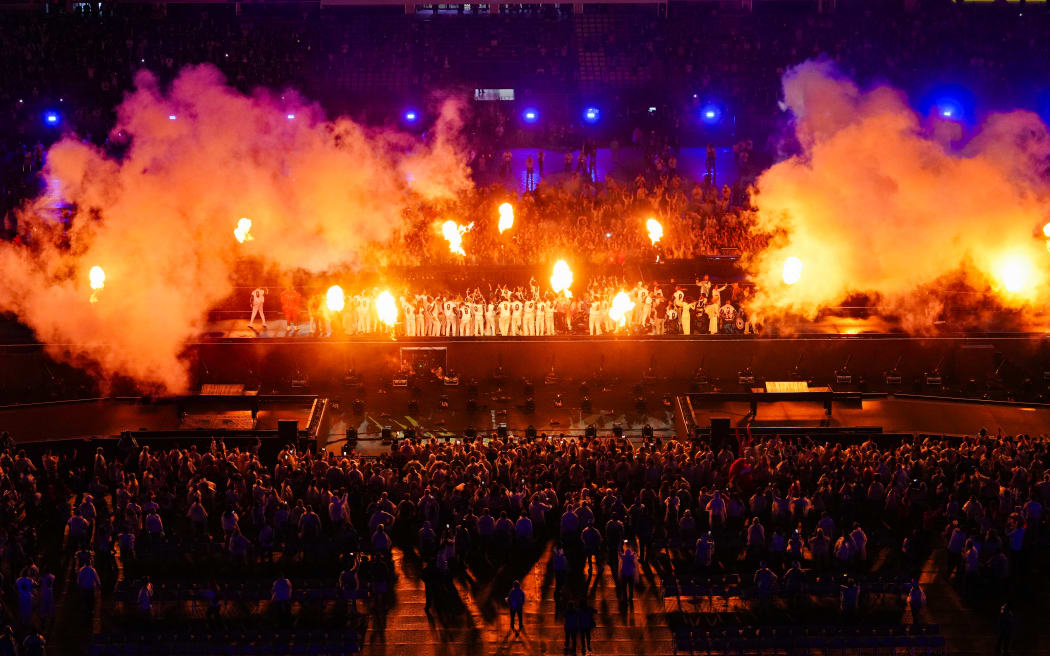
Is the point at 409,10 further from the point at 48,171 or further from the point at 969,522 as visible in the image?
the point at 969,522

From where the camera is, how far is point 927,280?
31.3 metres

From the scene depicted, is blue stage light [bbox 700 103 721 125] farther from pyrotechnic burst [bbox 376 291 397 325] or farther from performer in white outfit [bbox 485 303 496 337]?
pyrotechnic burst [bbox 376 291 397 325]

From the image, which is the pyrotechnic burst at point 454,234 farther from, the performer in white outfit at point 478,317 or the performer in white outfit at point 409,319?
the performer in white outfit at point 409,319

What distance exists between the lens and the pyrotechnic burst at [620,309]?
2970 cm

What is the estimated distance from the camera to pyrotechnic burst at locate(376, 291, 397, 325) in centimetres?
2964

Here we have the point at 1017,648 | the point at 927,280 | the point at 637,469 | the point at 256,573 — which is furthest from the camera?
the point at 927,280

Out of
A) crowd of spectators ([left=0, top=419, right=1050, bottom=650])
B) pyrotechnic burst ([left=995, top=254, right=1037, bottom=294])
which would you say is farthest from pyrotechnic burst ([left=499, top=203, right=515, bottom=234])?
crowd of spectators ([left=0, top=419, right=1050, bottom=650])

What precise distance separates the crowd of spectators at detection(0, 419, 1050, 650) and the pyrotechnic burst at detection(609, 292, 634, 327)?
7870mm

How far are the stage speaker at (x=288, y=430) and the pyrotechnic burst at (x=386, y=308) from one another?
20.7 feet

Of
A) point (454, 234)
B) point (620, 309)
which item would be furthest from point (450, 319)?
point (454, 234)

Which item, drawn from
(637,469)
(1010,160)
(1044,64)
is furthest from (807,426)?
(1044,64)

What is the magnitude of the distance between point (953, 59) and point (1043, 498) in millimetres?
23819

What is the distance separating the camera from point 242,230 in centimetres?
3278

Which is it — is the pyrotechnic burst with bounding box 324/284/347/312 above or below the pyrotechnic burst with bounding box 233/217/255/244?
below
